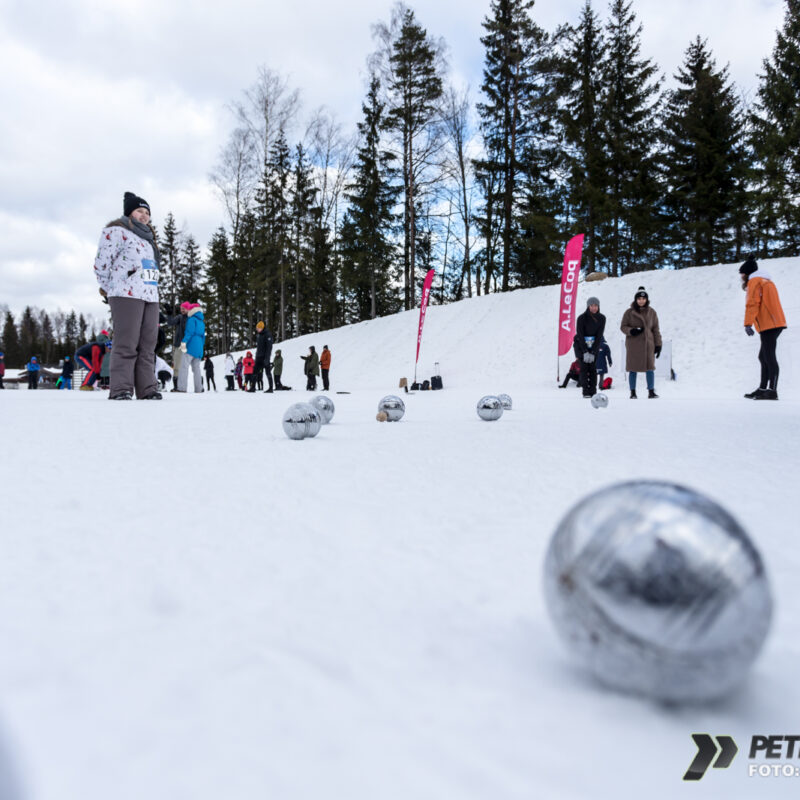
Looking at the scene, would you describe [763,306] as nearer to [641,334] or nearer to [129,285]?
→ [641,334]

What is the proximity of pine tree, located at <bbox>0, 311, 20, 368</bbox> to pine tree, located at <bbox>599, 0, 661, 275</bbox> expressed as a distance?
92304mm

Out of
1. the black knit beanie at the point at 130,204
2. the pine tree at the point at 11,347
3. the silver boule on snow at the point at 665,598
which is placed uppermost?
the pine tree at the point at 11,347

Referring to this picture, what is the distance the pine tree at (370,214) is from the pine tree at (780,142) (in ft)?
54.2

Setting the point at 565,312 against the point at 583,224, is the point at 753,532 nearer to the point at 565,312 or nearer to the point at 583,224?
the point at 565,312

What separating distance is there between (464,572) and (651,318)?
9263 mm

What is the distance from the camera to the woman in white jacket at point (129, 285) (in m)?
6.78

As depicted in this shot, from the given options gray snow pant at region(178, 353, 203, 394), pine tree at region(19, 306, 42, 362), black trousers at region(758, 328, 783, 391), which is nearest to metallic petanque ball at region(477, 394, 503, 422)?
black trousers at region(758, 328, 783, 391)

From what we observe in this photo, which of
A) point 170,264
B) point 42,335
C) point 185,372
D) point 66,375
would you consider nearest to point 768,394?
point 185,372

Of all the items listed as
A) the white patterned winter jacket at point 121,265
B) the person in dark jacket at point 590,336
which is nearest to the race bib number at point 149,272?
the white patterned winter jacket at point 121,265

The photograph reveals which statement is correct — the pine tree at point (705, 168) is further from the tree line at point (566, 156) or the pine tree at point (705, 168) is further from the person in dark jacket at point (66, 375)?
the person in dark jacket at point (66, 375)

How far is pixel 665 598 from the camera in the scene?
3.10 feet

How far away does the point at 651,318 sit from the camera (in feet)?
31.8

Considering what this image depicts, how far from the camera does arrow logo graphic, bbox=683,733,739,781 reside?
0.88 meters

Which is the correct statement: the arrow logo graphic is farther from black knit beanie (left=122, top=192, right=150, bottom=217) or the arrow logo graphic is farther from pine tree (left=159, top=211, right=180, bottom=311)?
pine tree (left=159, top=211, right=180, bottom=311)
